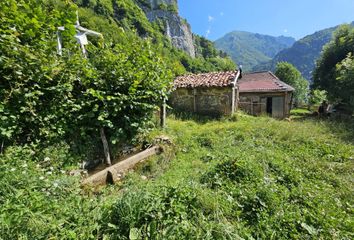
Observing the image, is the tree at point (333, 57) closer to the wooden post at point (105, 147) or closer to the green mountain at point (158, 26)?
the green mountain at point (158, 26)

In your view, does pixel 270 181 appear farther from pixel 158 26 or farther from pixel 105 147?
pixel 158 26

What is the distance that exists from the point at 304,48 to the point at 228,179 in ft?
571

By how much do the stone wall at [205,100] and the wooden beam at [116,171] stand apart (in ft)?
21.9

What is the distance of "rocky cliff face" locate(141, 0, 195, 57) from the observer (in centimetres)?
7169

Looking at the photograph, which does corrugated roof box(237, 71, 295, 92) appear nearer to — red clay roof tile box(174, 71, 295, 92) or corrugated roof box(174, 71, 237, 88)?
red clay roof tile box(174, 71, 295, 92)

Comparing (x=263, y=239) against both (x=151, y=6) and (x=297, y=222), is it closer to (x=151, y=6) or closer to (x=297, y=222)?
(x=297, y=222)

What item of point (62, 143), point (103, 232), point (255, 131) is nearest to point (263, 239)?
point (103, 232)

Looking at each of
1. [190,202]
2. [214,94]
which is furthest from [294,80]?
[190,202]

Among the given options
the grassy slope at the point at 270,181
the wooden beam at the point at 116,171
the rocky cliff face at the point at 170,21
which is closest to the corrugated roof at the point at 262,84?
the grassy slope at the point at 270,181

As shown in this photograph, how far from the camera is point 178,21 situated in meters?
78.5

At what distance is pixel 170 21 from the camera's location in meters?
74.8

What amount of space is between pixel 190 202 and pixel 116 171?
7.65ft

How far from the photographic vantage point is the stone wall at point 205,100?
1113 cm

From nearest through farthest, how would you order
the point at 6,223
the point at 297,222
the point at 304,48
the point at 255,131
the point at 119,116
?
1. the point at 6,223
2. the point at 297,222
3. the point at 119,116
4. the point at 255,131
5. the point at 304,48
